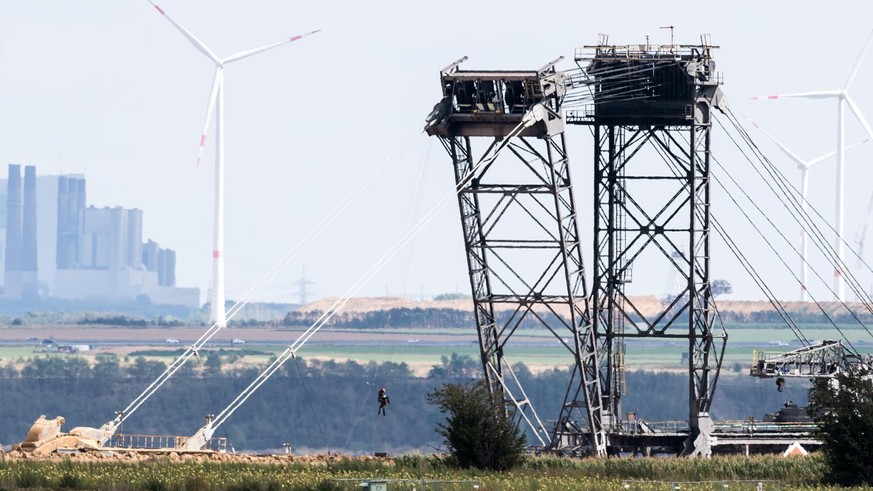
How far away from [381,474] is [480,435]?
598 centimetres

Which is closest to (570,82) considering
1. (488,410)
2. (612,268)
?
(612,268)

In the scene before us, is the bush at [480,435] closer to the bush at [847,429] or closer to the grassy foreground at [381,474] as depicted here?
the grassy foreground at [381,474]

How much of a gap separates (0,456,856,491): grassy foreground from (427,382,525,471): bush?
90cm

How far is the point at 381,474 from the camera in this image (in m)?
89.1

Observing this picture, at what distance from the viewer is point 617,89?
382 feet

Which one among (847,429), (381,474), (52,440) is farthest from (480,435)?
(52,440)

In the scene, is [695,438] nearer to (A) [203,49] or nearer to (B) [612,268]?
(B) [612,268]

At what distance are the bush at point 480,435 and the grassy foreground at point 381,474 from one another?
0.90m

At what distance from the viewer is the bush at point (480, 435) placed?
93625 mm

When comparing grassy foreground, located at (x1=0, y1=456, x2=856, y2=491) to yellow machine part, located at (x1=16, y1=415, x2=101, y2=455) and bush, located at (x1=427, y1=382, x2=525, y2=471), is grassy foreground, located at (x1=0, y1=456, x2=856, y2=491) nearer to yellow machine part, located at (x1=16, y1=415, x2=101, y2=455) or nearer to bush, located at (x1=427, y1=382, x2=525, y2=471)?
bush, located at (x1=427, y1=382, x2=525, y2=471)

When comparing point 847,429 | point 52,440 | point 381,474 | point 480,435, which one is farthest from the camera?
point 52,440

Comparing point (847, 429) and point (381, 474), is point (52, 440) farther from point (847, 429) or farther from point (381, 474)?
point (847, 429)

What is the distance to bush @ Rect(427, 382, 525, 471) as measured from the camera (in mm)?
93625

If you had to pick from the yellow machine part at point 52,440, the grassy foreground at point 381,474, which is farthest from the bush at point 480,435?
the yellow machine part at point 52,440
